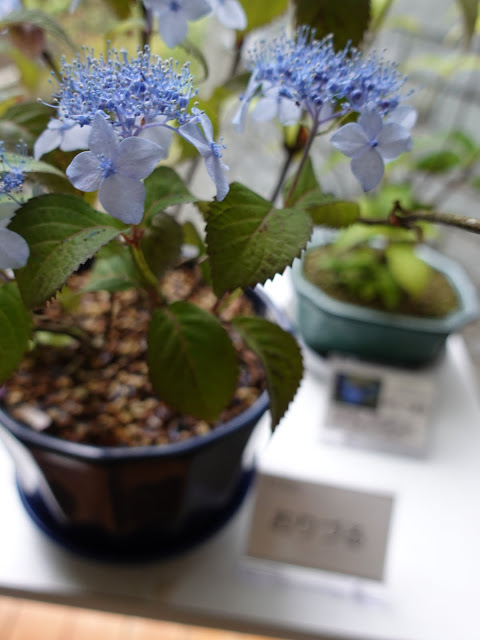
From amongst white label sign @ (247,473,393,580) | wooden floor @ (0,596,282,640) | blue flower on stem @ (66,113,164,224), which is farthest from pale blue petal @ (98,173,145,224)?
wooden floor @ (0,596,282,640)

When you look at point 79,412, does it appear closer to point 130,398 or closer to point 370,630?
point 130,398

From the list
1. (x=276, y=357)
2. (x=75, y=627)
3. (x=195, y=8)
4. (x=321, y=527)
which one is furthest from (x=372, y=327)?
(x=75, y=627)

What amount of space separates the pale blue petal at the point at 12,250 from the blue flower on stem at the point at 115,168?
0.05 metres

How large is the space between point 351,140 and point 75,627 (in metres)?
0.94

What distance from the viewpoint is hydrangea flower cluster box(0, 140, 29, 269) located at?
0.30 meters

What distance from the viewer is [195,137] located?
0.29 meters

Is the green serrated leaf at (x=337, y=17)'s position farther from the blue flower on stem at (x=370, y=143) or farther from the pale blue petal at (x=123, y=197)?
the pale blue petal at (x=123, y=197)

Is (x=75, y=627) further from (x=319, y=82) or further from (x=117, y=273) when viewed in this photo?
(x=319, y=82)

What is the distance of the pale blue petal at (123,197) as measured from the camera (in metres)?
0.29

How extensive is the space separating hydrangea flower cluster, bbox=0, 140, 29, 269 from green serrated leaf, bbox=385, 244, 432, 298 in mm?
550

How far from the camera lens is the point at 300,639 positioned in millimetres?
579

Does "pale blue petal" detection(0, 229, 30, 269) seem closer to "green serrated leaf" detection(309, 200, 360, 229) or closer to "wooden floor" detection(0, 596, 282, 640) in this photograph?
"green serrated leaf" detection(309, 200, 360, 229)

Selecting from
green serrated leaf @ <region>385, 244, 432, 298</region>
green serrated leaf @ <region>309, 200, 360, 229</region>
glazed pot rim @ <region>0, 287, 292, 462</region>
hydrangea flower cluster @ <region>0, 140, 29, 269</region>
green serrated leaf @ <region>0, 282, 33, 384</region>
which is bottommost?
green serrated leaf @ <region>385, 244, 432, 298</region>

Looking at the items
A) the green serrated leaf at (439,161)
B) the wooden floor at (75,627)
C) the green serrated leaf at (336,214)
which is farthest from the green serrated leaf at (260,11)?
the wooden floor at (75,627)
